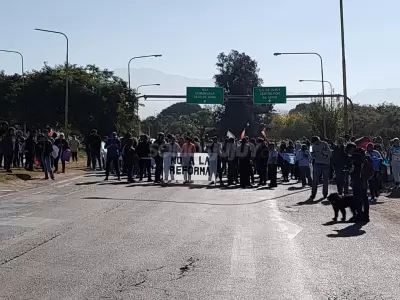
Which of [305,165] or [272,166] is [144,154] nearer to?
[272,166]

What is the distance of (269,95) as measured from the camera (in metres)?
49.6

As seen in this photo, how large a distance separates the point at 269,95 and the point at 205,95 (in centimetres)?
493

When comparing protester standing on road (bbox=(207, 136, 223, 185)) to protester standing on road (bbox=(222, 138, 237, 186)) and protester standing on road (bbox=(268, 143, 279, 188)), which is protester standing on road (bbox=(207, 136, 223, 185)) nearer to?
protester standing on road (bbox=(222, 138, 237, 186))

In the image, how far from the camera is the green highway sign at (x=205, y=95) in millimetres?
50062

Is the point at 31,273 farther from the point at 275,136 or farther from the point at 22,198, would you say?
the point at 275,136

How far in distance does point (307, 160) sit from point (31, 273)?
17.4 meters

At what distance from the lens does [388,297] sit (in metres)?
7.48

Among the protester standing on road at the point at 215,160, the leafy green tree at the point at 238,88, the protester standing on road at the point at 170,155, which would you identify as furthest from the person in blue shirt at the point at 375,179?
the leafy green tree at the point at 238,88

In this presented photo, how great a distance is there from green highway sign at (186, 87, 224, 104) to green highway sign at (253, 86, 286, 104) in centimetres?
271

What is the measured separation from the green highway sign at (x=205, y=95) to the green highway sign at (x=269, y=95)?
2.71 meters

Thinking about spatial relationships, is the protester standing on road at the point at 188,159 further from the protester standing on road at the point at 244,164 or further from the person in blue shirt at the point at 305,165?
the person in blue shirt at the point at 305,165

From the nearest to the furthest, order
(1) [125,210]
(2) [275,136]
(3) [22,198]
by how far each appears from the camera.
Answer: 1. (1) [125,210]
2. (3) [22,198]
3. (2) [275,136]

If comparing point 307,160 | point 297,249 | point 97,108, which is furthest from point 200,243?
point 97,108

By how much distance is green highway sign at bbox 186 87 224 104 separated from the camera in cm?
5006
